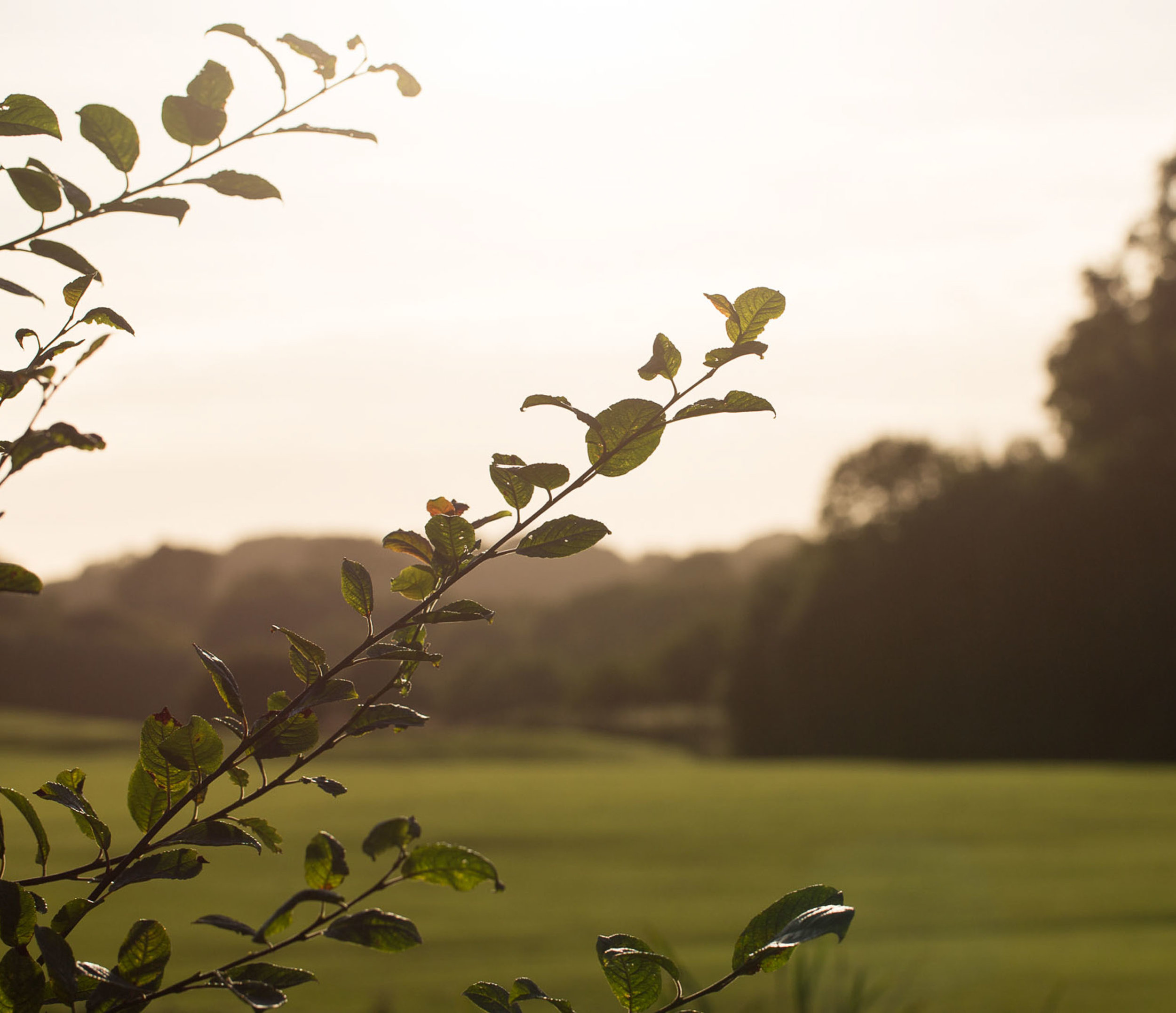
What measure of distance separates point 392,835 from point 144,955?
20 centimetres

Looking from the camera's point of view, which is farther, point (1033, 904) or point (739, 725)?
point (739, 725)

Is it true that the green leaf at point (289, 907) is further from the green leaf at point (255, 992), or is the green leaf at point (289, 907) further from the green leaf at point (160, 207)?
the green leaf at point (160, 207)

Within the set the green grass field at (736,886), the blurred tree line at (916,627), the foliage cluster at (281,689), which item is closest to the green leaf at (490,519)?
the foliage cluster at (281,689)

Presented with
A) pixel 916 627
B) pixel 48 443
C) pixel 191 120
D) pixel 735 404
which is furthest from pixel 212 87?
pixel 916 627

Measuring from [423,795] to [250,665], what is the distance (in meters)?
→ 12.0

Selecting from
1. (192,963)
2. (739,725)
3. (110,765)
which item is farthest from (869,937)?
(739,725)

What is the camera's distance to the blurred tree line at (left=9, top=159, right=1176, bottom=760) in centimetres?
2136

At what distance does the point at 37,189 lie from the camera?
2.28 ft

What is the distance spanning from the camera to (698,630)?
99.6ft

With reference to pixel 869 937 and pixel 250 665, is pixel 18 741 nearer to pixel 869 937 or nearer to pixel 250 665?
pixel 250 665

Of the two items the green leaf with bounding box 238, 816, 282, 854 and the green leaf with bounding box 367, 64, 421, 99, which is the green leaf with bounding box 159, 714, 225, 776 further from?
the green leaf with bounding box 367, 64, 421, 99

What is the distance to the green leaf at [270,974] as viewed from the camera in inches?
26.2

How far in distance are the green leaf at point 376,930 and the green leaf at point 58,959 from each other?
5.0 inches

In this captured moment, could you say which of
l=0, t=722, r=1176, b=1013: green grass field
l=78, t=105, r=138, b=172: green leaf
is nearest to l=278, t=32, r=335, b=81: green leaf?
l=78, t=105, r=138, b=172: green leaf
